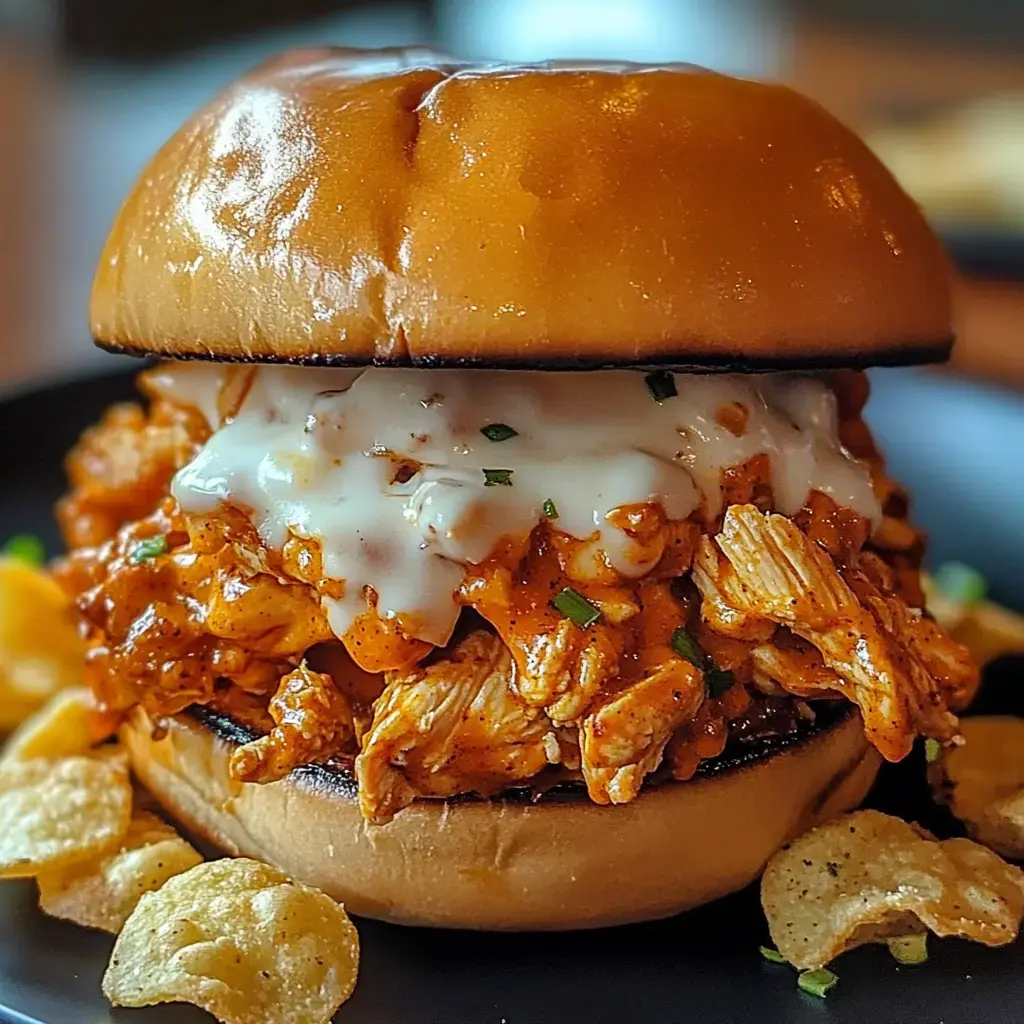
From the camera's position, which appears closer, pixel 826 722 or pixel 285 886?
pixel 285 886

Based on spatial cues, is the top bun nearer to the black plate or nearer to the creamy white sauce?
the creamy white sauce

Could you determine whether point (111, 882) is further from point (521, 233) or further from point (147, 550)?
point (521, 233)

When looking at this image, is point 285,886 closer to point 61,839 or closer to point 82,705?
point 61,839

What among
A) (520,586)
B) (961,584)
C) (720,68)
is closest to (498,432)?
(520,586)

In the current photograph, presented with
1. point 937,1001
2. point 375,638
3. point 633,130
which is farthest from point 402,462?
point 937,1001

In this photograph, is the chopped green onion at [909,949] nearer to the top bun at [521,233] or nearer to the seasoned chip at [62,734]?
the top bun at [521,233]

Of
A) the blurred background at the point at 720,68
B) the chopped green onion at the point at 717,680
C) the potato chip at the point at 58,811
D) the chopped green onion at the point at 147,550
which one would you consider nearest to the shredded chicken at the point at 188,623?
the chopped green onion at the point at 147,550

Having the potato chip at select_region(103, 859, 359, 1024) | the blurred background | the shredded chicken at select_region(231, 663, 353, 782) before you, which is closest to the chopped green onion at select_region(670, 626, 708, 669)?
the shredded chicken at select_region(231, 663, 353, 782)
